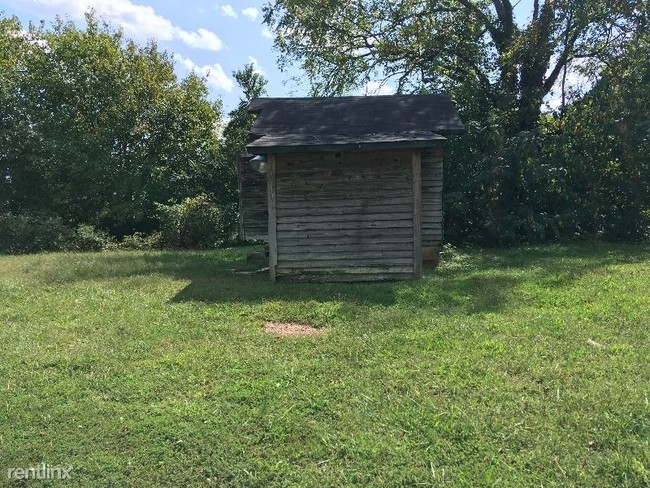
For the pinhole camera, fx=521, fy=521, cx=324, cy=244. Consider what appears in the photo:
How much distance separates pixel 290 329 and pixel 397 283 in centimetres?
278

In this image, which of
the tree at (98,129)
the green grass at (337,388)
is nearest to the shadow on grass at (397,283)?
the green grass at (337,388)

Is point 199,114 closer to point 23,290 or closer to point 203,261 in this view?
point 203,261

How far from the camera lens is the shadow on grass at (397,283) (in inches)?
276

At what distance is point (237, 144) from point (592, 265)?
535 inches

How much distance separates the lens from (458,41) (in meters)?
16.0

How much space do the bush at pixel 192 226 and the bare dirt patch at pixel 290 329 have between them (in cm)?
1022

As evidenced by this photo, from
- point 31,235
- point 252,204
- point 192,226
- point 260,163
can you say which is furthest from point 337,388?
Answer: point 31,235

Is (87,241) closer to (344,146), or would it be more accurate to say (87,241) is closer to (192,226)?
(192,226)

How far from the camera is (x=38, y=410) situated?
371cm

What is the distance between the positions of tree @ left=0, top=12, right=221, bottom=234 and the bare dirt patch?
13118 millimetres

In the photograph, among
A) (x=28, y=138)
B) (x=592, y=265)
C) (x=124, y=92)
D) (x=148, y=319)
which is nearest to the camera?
(x=148, y=319)

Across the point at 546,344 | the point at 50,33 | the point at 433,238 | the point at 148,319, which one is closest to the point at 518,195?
the point at 433,238

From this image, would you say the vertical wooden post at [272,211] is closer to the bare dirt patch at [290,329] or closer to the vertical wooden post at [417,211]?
the vertical wooden post at [417,211]

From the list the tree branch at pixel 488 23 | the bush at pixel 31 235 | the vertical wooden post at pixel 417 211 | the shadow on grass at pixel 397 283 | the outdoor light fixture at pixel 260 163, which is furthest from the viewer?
the tree branch at pixel 488 23
